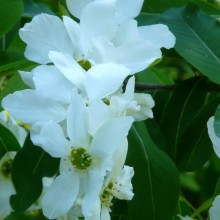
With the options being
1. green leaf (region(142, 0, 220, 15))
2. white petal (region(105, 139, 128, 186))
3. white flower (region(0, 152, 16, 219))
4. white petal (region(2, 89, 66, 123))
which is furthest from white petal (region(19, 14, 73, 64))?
white flower (region(0, 152, 16, 219))

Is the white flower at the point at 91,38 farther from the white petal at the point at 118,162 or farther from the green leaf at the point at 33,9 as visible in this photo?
the green leaf at the point at 33,9

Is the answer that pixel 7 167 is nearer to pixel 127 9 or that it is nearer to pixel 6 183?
pixel 6 183

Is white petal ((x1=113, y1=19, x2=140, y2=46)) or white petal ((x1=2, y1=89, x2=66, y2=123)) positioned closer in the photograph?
white petal ((x1=2, y1=89, x2=66, y2=123))

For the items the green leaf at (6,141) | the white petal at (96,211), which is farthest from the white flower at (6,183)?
the white petal at (96,211)

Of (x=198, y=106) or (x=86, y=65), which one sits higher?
(x=86, y=65)

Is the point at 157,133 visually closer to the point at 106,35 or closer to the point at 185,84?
the point at 185,84

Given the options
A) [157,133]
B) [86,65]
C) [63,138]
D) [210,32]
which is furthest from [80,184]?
[210,32]

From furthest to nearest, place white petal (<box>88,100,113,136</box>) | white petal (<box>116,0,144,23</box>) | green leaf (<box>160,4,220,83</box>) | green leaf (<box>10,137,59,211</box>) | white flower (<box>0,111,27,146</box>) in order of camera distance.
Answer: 1. white flower (<box>0,111,27,146</box>)
2. green leaf (<box>10,137,59,211</box>)
3. green leaf (<box>160,4,220,83</box>)
4. white petal (<box>116,0,144,23</box>)
5. white petal (<box>88,100,113,136</box>)

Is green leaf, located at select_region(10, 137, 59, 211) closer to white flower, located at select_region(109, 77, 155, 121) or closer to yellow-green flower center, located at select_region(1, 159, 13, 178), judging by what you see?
yellow-green flower center, located at select_region(1, 159, 13, 178)
